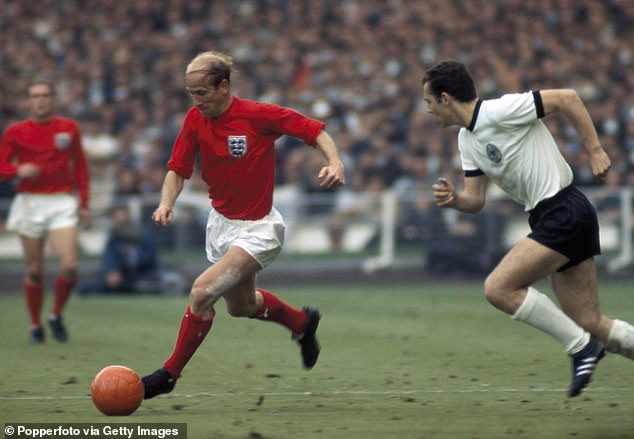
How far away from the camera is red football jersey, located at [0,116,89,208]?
422 inches

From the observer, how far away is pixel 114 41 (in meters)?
23.8

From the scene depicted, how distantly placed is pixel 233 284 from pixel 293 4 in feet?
59.7

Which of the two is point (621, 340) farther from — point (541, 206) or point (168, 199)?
point (168, 199)

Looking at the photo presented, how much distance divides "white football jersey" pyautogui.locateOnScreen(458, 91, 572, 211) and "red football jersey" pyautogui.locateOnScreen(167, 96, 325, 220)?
3.86 ft

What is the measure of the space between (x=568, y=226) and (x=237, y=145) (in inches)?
83.0

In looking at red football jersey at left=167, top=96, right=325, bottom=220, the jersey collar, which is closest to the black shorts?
the jersey collar

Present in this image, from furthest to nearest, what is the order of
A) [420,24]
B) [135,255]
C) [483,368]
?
[420,24]
[135,255]
[483,368]

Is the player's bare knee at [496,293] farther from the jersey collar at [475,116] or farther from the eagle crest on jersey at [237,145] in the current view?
the eagle crest on jersey at [237,145]

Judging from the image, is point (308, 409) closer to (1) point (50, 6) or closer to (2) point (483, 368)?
(2) point (483, 368)

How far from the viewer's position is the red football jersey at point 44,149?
10.7m

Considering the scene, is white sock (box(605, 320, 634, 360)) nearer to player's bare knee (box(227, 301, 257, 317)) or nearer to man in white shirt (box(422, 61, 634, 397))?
man in white shirt (box(422, 61, 634, 397))

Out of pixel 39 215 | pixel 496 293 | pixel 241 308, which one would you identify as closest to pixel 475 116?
pixel 496 293

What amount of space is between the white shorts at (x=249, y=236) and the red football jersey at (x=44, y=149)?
12.3ft

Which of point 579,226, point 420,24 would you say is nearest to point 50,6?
point 420,24
